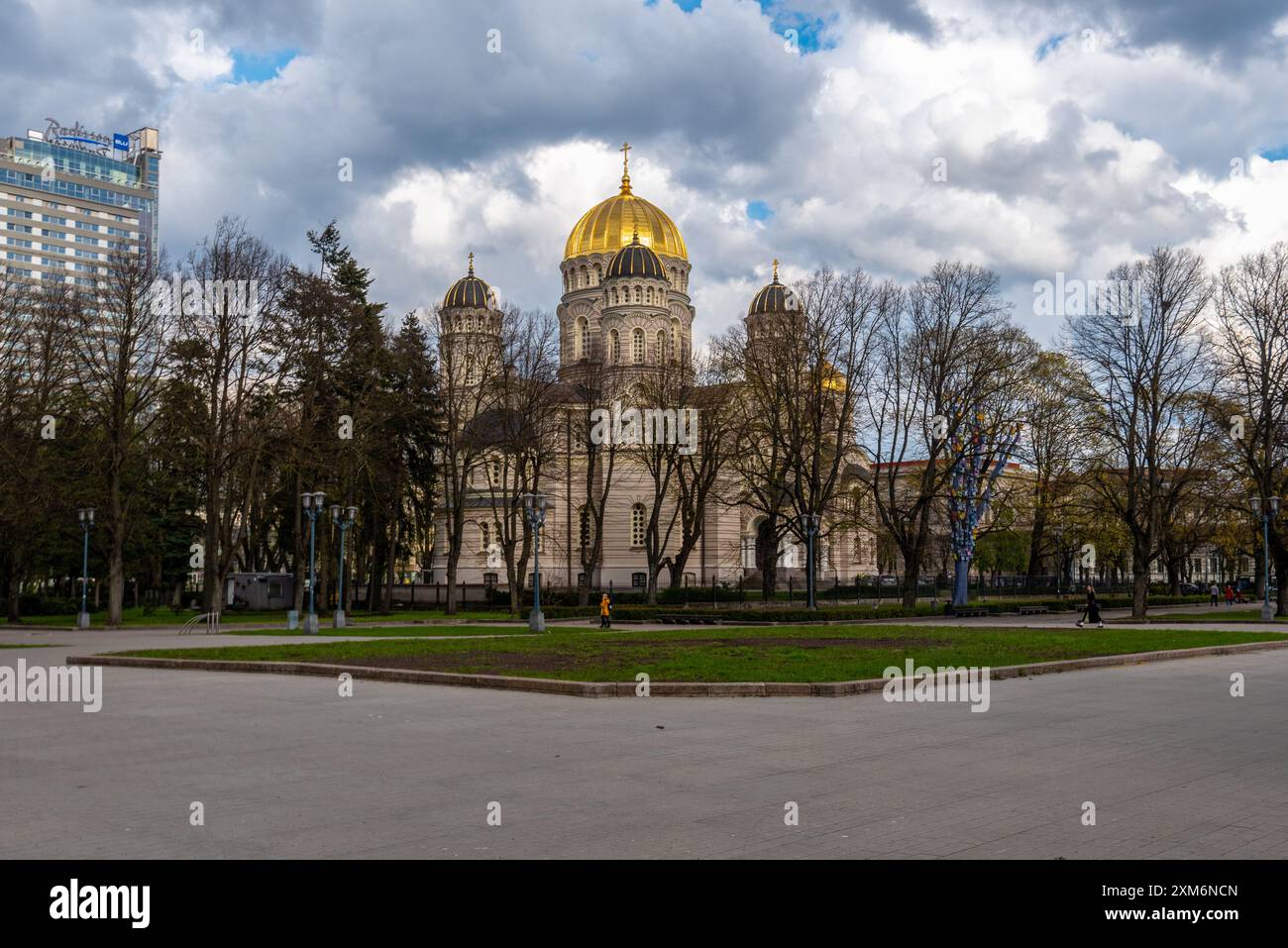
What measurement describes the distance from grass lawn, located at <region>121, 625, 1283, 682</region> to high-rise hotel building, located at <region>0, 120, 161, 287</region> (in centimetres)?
12778

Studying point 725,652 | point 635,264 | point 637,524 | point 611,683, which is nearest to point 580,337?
point 635,264

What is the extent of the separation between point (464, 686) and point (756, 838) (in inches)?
422

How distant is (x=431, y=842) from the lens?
688 cm

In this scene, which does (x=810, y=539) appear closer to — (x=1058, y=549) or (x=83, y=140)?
(x=1058, y=549)

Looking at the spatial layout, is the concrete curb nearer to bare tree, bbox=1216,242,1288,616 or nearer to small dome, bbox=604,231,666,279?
bare tree, bbox=1216,242,1288,616

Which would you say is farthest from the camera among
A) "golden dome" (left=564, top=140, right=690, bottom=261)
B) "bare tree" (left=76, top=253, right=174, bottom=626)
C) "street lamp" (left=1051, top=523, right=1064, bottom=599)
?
"golden dome" (left=564, top=140, right=690, bottom=261)

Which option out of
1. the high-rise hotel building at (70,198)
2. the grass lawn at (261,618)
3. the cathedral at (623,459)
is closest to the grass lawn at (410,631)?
the grass lawn at (261,618)

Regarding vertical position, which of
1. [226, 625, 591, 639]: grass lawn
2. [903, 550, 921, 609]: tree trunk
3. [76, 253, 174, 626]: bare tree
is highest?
[76, 253, 174, 626]: bare tree

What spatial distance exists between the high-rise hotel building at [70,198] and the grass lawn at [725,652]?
12778 cm

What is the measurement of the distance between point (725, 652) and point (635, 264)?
56.0 metres

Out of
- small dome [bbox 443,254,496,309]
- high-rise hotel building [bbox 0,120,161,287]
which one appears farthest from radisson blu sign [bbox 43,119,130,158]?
small dome [bbox 443,254,496,309]

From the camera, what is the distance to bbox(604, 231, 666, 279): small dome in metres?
74.4

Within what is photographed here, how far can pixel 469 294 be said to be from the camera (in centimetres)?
7812

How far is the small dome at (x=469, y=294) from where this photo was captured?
3034 inches
